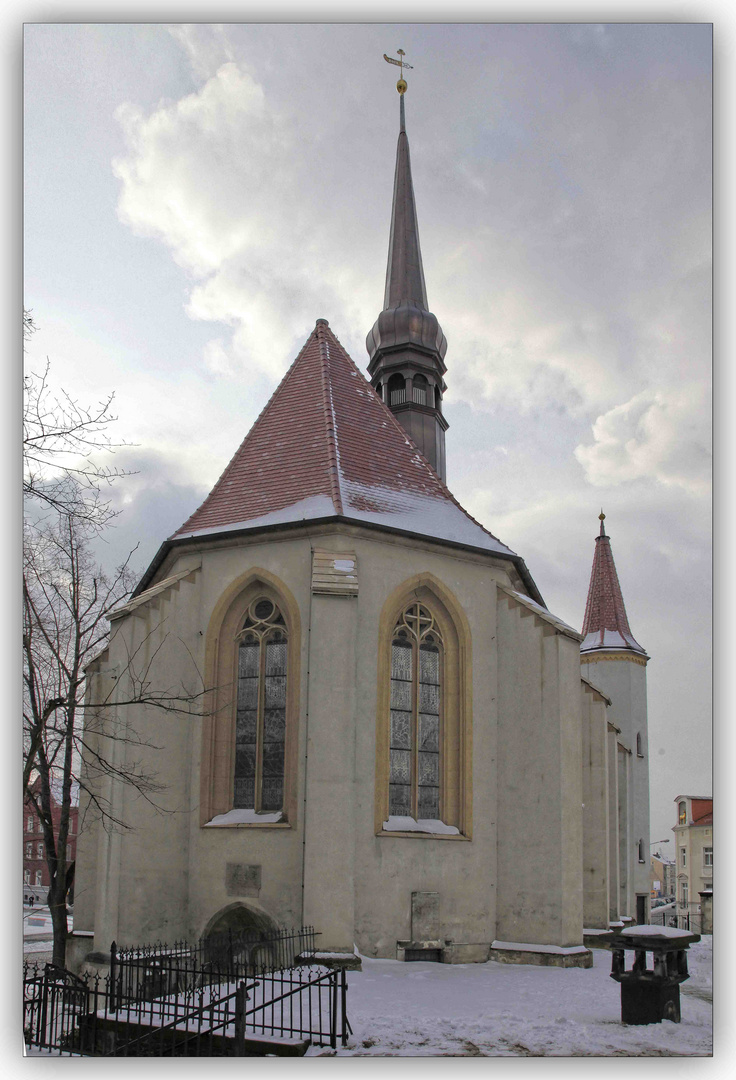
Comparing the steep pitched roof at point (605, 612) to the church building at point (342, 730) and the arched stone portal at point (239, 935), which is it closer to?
the church building at point (342, 730)

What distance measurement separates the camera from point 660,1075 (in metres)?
8.19

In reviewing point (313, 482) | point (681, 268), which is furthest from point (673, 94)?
point (313, 482)

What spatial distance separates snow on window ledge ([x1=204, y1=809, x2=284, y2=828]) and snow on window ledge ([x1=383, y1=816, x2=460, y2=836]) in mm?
1490

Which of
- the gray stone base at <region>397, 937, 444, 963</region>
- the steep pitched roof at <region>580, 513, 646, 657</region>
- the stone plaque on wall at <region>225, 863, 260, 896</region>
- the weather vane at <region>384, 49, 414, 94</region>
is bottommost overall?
the gray stone base at <region>397, 937, 444, 963</region>

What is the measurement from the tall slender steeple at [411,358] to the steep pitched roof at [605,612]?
21.7ft

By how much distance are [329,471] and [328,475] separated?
90mm

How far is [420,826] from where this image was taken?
1356cm

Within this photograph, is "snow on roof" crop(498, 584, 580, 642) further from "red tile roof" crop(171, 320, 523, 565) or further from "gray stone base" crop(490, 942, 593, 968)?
"gray stone base" crop(490, 942, 593, 968)

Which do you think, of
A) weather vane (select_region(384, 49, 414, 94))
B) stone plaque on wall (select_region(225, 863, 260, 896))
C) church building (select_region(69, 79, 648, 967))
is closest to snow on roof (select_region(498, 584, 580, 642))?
church building (select_region(69, 79, 648, 967))

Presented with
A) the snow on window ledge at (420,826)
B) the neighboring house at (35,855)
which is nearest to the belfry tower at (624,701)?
the snow on window ledge at (420,826)

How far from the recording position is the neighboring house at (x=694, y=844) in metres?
9.88

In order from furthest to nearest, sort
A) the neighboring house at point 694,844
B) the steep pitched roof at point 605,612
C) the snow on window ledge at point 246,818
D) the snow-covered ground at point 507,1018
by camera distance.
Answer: the steep pitched roof at point 605,612
the snow on window ledge at point 246,818
the neighboring house at point 694,844
the snow-covered ground at point 507,1018

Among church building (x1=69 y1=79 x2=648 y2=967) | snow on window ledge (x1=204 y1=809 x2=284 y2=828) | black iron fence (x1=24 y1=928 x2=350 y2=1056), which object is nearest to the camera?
black iron fence (x1=24 y1=928 x2=350 y2=1056)

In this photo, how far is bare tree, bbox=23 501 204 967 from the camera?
439 inches
